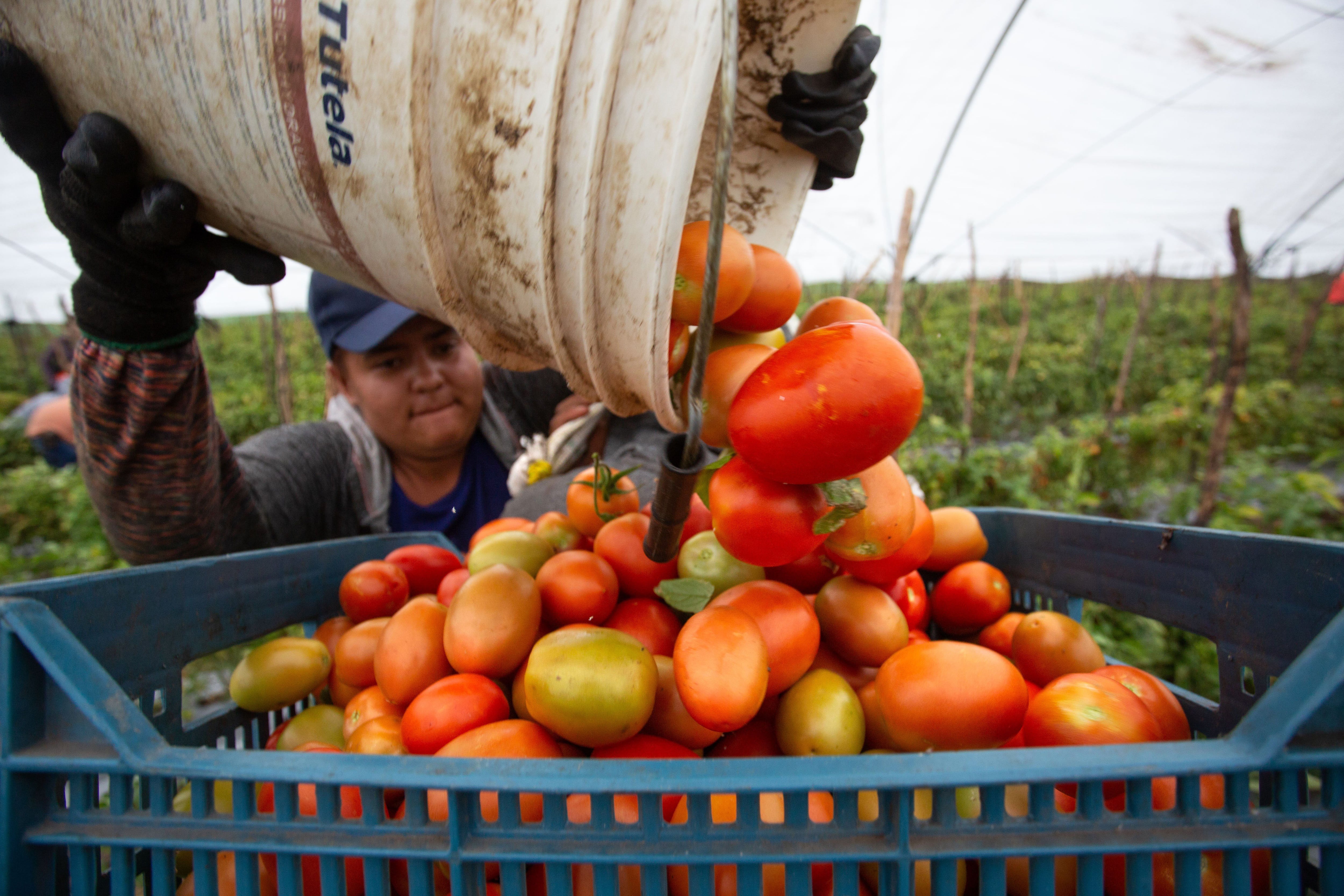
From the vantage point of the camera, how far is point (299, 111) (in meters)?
0.78

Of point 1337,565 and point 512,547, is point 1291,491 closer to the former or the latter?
point 1337,565

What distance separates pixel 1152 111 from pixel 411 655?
25.4 feet

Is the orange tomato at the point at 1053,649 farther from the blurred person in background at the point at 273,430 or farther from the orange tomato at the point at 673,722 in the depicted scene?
the blurred person in background at the point at 273,430

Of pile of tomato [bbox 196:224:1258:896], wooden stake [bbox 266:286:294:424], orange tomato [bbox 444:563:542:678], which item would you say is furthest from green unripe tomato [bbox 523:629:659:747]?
wooden stake [bbox 266:286:294:424]

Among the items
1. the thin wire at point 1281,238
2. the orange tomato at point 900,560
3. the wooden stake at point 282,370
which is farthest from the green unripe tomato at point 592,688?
the wooden stake at point 282,370

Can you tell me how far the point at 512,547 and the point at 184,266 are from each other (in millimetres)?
843

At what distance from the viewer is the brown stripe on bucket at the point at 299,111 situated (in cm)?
73

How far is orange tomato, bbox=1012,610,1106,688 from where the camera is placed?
102 centimetres

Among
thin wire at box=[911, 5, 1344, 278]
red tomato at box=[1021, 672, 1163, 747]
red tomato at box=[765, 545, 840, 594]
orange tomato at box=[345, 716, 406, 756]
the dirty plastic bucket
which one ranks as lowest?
orange tomato at box=[345, 716, 406, 756]

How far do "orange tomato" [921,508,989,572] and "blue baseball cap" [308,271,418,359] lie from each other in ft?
5.32

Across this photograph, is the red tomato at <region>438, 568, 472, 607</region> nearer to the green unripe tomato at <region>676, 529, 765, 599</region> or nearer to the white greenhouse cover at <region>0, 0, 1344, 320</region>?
the green unripe tomato at <region>676, 529, 765, 599</region>

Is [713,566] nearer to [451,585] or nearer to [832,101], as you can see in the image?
[451,585]

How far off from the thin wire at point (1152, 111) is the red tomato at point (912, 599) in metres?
2.93

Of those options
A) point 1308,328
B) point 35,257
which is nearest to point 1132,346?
point 1308,328
